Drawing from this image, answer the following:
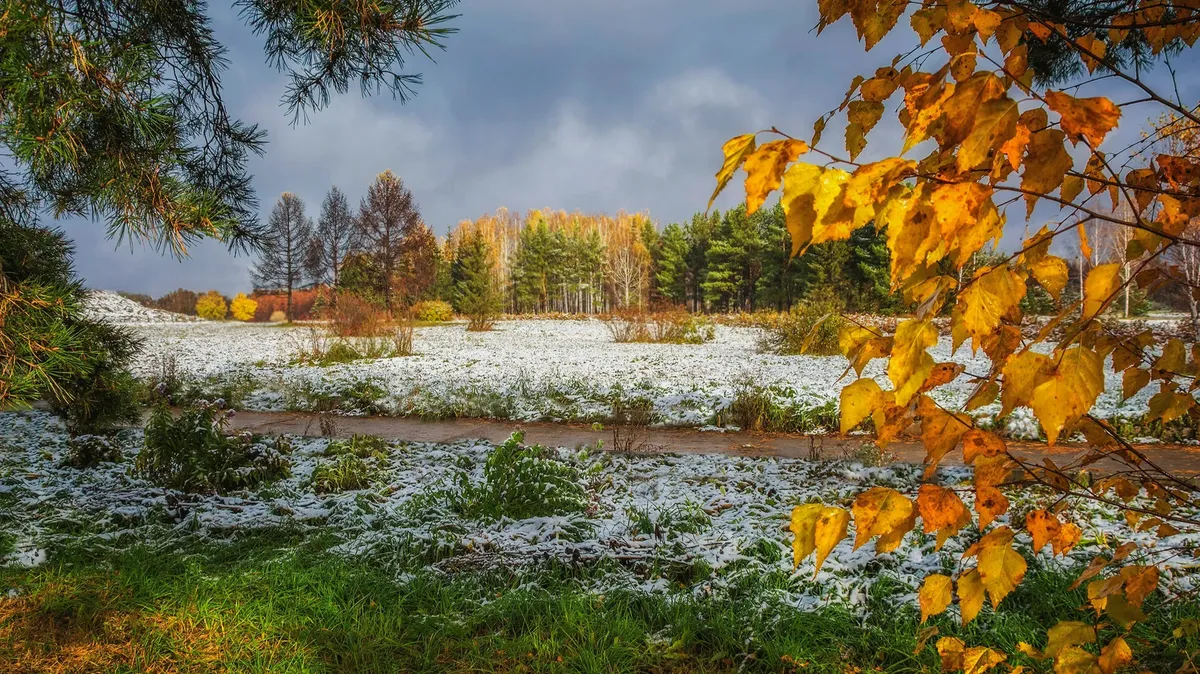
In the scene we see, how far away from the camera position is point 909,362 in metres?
0.74

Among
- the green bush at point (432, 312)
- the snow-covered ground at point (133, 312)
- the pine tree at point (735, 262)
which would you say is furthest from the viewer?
the pine tree at point (735, 262)

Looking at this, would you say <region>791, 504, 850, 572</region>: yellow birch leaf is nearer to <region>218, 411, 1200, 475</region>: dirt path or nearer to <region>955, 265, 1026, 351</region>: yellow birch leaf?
<region>955, 265, 1026, 351</region>: yellow birch leaf

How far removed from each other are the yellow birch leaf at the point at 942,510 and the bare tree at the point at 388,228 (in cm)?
2657

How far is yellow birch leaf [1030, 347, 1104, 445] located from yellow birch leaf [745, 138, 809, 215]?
379 mm

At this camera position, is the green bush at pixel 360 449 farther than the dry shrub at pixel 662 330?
No

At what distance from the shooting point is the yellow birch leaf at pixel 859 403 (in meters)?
0.82

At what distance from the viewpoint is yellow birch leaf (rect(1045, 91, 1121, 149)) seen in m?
0.71

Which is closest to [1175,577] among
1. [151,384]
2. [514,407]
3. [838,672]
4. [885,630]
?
[885,630]

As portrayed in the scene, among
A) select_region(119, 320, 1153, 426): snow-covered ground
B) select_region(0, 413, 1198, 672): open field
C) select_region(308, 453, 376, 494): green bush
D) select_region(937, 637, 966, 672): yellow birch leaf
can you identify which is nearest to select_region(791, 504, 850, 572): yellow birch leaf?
select_region(937, 637, 966, 672): yellow birch leaf

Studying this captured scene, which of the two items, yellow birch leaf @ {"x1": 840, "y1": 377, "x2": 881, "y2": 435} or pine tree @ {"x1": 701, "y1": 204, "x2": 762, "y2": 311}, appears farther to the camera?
pine tree @ {"x1": 701, "y1": 204, "x2": 762, "y2": 311}

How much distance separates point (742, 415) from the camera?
5.93 meters

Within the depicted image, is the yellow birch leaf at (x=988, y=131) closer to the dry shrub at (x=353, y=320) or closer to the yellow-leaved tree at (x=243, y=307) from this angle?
the dry shrub at (x=353, y=320)

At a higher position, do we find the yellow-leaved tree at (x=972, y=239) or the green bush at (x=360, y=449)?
the yellow-leaved tree at (x=972, y=239)

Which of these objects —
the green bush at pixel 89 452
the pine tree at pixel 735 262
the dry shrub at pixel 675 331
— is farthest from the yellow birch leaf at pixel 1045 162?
the pine tree at pixel 735 262
